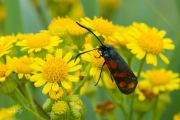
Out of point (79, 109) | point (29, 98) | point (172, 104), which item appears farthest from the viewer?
point (172, 104)

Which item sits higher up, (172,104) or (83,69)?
(83,69)

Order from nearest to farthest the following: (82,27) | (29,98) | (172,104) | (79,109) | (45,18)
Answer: (79,109)
(29,98)
(82,27)
(172,104)
(45,18)

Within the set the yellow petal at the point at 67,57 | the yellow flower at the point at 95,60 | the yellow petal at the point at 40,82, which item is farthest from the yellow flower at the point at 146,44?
the yellow petal at the point at 40,82

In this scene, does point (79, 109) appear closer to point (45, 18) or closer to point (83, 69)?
point (83, 69)

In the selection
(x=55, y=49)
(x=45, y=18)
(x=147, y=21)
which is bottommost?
(x=55, y=49)

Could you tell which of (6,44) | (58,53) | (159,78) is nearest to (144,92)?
(159,78)

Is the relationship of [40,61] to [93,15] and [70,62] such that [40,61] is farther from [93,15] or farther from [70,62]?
[93,15]

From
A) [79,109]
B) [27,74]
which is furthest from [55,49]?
[79,109]

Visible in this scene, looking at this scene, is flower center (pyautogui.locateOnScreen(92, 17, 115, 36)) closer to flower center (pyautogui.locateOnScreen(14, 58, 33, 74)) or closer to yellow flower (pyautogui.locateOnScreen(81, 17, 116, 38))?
yellow flower (pyautogui.locateOnScreen(81, 17, 116, 38))
